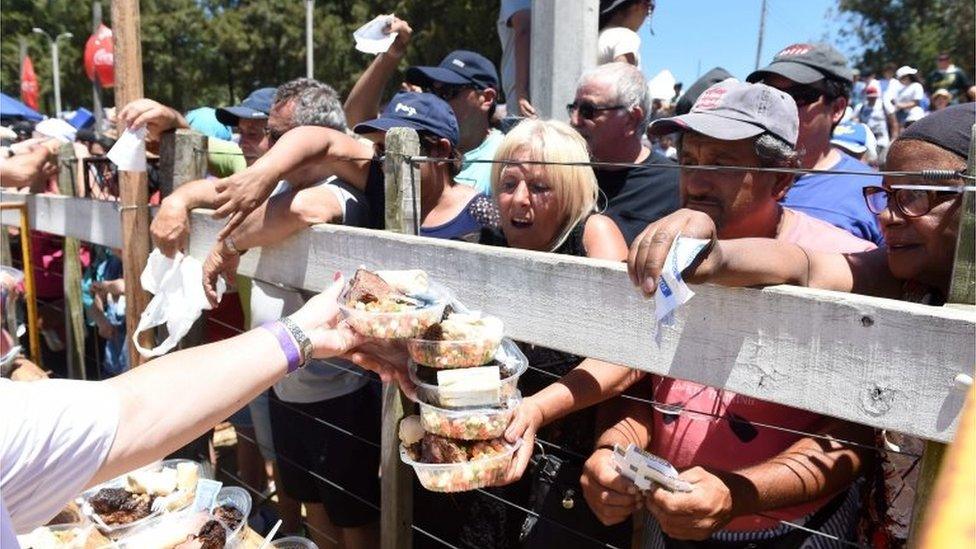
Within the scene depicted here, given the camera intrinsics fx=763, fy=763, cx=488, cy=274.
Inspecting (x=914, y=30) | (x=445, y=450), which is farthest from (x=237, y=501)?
(x=914, y=30)

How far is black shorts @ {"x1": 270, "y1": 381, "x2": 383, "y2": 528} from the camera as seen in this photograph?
2.88 meters

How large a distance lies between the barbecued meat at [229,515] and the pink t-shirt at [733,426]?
1.22 metres

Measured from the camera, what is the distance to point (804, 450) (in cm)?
171

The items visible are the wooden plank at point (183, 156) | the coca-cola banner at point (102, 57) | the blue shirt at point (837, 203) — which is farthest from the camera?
the coca-cola banner at point (102, 57)

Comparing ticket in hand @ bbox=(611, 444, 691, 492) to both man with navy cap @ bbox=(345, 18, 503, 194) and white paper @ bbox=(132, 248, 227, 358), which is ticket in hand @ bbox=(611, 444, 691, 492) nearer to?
white paper @ bbox=(132, 248, 227, 358)

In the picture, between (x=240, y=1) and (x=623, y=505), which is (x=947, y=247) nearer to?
(x=623, y=505)

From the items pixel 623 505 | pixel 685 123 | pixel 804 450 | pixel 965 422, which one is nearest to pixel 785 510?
pixel 804 450

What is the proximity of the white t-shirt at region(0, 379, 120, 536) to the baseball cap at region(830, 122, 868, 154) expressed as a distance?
4032 mm

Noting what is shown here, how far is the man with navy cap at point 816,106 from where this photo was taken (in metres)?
2.66

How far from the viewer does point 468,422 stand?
166cm

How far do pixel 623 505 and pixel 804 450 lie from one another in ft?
1.39

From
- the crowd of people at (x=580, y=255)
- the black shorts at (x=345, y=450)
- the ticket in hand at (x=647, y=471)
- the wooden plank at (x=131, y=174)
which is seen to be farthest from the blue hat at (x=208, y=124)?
the ticket in hand at (x=647, y=471)

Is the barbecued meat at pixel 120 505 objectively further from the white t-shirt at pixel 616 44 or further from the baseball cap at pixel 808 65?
the white t-shirt at pixel 616 44

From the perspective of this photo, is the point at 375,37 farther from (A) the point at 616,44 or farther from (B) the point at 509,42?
(A) the point at 616,44
